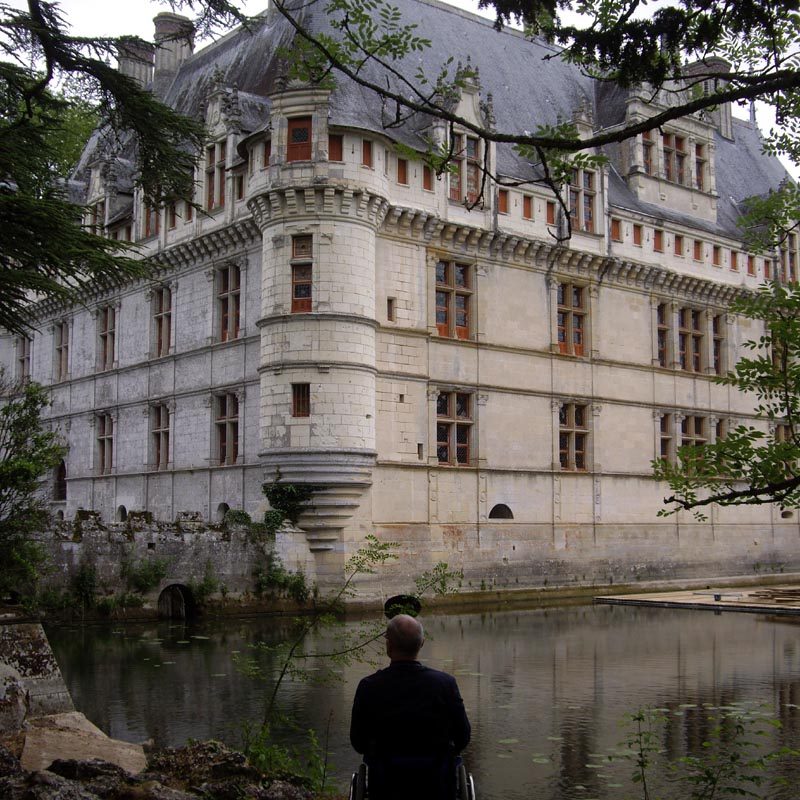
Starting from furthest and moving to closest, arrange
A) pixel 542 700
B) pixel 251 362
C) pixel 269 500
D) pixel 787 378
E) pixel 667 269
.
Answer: pixel 667 269
pixel 251 362
pixel 269 500
pixel 542 700
pixel 787 378

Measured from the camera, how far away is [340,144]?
26.2 meters

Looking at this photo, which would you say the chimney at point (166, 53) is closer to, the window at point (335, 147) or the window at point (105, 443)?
the window at point (105, 443)

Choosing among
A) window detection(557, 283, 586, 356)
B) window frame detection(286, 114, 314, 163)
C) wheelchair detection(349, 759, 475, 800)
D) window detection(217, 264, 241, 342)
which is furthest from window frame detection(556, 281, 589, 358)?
wheelchair detection(349, 759, 475, 800)

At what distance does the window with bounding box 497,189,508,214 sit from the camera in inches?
1173

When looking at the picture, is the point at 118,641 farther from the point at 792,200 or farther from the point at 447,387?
the point at 792,200

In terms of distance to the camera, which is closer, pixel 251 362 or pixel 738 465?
pixel 738 465

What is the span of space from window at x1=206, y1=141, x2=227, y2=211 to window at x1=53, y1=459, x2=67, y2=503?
472 inches

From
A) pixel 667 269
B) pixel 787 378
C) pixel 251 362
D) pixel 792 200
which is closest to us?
pixel 787 378

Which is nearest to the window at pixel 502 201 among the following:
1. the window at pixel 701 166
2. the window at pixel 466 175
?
the window at pixel 466 175

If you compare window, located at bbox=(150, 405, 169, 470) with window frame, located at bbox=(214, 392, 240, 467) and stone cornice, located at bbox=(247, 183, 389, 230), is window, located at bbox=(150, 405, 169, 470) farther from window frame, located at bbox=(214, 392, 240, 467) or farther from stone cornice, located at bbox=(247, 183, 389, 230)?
stone cornice, located at bbox=(247, 183, 389, 230)

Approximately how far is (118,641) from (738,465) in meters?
14.1

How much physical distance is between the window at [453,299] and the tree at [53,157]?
18039 millimetres

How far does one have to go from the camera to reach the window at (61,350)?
36906mm

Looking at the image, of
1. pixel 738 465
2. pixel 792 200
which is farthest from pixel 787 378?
pixel 792 200
